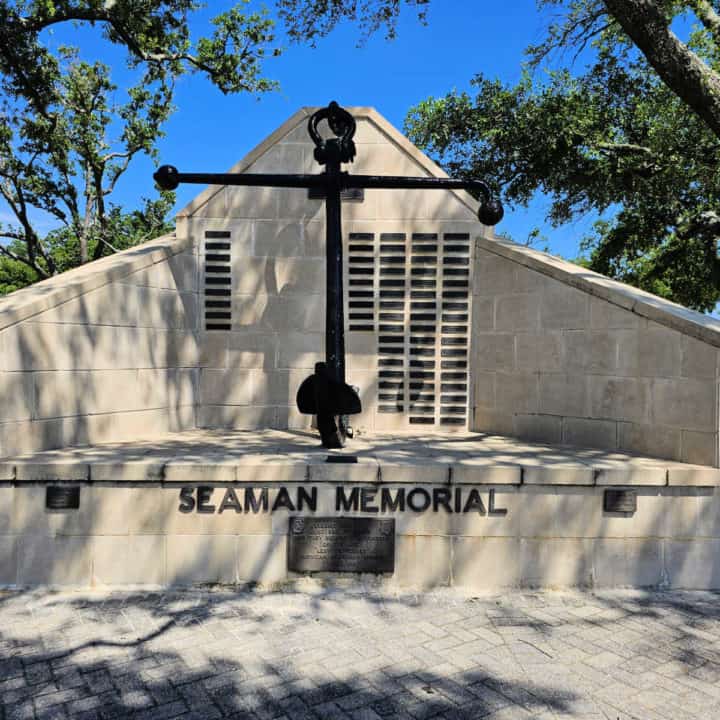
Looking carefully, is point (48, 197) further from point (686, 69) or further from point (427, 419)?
point (686, 69)

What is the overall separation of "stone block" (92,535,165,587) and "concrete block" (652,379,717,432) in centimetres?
452

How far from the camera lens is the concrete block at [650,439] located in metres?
5.05

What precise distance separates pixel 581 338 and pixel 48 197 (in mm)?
15435

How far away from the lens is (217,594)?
435 cm

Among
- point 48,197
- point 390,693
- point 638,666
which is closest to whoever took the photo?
point 390,693

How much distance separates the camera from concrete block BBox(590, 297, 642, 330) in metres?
5.42

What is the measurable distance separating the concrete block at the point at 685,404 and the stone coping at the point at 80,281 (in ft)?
17.3

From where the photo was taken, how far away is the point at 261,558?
452 cm

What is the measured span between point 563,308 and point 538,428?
1.33m

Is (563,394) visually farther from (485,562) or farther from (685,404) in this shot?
(485,562)

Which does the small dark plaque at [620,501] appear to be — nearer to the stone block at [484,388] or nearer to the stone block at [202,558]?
the stone block at [484,388]

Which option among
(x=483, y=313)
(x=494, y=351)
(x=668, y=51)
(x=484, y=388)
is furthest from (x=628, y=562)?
(x=668, y=51)

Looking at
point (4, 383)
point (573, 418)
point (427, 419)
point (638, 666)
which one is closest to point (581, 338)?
point (573, 418)

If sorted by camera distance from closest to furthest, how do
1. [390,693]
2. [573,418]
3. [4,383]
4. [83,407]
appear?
1. [390,693]
2. [4,383]
3. [83,407]
4. [573,418]
